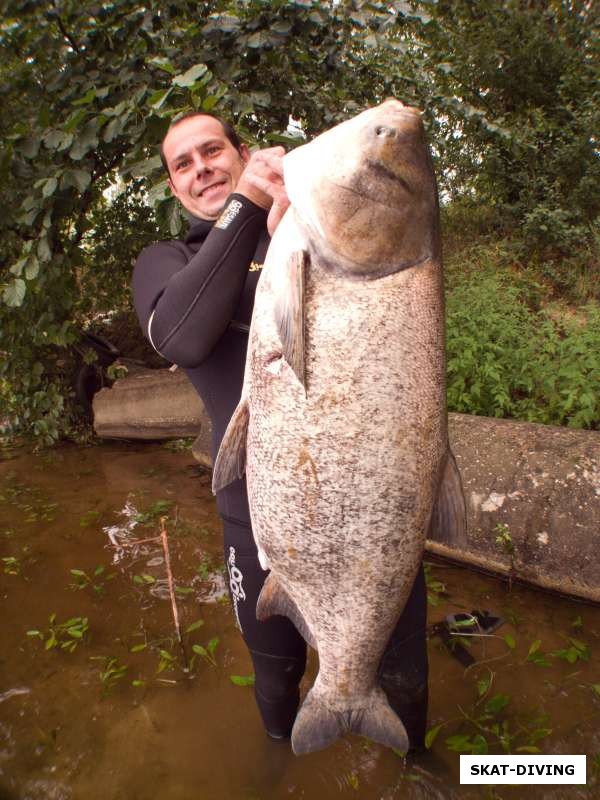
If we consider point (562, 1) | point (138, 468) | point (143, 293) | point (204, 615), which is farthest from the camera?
point (562, 1)

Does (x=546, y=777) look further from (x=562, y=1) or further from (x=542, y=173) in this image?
(x=562, y=1)

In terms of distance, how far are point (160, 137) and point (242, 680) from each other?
135 inches

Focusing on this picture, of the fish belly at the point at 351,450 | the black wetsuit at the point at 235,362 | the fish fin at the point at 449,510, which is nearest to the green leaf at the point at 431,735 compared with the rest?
the black wetsuit at the point at 235,362

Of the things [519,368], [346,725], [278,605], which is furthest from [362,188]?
[519,368]

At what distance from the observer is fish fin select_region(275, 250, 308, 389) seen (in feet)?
5.07

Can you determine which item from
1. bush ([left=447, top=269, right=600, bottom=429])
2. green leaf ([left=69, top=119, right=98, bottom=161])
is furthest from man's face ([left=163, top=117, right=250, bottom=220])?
bush ([left=447, top=269, right=600, bottom=429])

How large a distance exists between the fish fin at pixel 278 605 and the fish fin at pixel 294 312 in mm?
781

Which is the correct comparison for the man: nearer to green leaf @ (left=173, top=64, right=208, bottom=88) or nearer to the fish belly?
the fish belly

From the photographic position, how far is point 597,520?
337 cm

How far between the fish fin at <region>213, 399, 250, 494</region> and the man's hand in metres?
0.62

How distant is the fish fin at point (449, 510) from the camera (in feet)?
5.75

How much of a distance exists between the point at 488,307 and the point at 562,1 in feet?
25.5

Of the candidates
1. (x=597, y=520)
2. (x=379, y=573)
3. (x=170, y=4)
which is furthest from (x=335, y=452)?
(x=170, y=4)

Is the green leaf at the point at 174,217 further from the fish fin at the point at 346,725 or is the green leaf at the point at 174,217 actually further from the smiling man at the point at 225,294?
the fish fin at the point at 346,725
